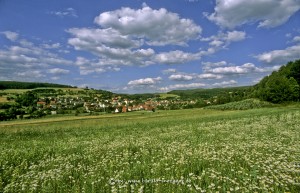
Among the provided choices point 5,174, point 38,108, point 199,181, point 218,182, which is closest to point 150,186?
point 199,181

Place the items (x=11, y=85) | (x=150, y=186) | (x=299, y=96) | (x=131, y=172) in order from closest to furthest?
(x=150, y=186)
(x=131, y=172)
(x=299, y=96)
(x=11, y=85)

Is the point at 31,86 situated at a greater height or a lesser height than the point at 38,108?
greater

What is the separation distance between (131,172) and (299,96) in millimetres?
104024

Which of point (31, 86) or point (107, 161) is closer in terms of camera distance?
point (107, 161)

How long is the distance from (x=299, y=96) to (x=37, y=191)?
349 feet

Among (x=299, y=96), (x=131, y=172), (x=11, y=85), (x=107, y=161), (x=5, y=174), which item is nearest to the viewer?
(x=131, y=172)

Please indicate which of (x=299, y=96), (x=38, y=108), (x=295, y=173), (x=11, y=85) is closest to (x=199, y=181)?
(x=295, y=173)

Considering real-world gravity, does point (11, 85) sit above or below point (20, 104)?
above

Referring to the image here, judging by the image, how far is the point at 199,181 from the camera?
6.62 metres

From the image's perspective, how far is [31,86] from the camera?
17538cm

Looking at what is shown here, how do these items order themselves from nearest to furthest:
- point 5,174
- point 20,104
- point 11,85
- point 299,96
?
point 5,174, point 299,96, point 20,104, point 11,85

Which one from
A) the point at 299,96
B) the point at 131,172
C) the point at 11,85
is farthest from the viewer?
the point at 11,85

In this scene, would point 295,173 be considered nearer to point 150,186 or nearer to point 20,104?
point 150,186

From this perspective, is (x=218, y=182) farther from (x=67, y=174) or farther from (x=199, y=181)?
(x=67, y=174)
